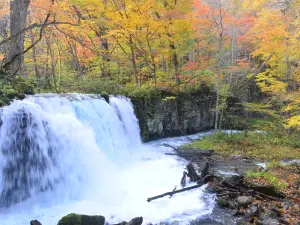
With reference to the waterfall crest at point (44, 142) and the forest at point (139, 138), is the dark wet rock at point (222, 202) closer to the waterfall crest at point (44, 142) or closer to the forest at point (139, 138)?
the forest at point (139, 138)

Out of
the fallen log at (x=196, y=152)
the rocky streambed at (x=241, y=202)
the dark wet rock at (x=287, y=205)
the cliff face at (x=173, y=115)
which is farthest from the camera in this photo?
the cliff face at (x=173, y=115)

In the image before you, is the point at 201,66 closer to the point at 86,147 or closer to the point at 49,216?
the point at 86,147

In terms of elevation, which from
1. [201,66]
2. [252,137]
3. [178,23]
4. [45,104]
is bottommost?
[252,137]

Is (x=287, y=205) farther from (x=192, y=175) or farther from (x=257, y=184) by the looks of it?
(x=192, y=175)

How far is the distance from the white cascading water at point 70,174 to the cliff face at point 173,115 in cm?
428

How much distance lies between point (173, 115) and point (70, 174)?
29.6ft

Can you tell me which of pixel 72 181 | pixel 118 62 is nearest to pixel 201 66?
pixel 118 62

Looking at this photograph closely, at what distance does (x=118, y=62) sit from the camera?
54.4 ft

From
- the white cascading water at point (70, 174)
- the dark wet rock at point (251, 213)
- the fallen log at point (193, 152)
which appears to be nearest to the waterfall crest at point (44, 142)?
the white cascading water at point (70, 174)

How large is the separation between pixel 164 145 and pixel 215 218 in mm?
7777

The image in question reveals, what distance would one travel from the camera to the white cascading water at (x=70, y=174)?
6.34 metres

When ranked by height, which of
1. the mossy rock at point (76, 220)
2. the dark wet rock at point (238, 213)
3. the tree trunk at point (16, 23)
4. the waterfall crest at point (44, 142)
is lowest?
the dark wet rock at point (238, 213)

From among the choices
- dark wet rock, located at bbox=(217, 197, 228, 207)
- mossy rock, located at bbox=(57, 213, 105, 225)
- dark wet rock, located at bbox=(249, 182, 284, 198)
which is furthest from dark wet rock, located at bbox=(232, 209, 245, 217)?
mossy rock, located at bbox=(57, 213, 105, 225)

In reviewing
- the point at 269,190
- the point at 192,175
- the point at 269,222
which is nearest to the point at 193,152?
the point at 192,175
